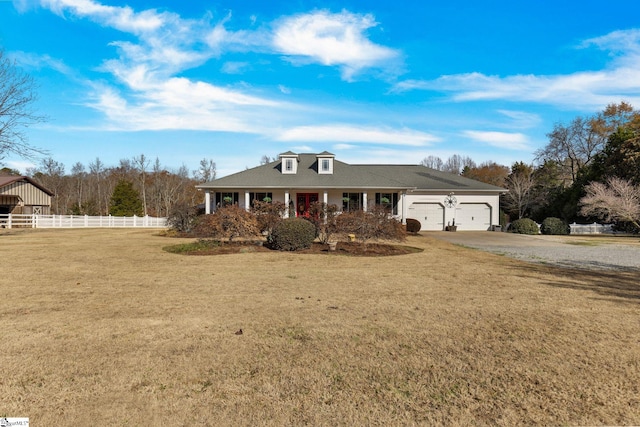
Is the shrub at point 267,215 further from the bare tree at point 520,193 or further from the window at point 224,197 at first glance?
the bare tree at point 520,193

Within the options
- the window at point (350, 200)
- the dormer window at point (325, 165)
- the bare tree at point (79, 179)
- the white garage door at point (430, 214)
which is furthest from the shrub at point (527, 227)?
the bare tree at point (79, 179)

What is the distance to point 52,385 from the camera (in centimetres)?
325

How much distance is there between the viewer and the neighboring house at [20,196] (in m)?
34.1

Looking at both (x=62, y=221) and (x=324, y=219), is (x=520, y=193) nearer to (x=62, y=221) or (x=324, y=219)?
(x=324, y=219)

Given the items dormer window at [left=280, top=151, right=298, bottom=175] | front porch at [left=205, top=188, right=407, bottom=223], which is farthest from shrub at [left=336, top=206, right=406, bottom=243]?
dormer window at [left=280, top=151, right=298, bottom=175]

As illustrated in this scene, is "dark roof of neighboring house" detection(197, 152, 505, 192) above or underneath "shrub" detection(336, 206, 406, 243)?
above

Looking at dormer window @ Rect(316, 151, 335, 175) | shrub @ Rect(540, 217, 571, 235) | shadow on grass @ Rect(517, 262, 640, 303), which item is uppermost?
dormer window @ Rect(316, 151, 335, 175)

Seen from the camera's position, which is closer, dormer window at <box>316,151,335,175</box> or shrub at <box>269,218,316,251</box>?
shrub at <box>269,218,316,251</box>

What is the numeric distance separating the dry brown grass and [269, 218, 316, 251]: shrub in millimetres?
5882

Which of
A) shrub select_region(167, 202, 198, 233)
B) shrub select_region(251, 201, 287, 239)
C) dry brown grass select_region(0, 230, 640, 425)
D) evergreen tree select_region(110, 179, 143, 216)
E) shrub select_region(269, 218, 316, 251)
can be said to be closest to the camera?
dry brown grass select_region(0, 230, 640, 425)

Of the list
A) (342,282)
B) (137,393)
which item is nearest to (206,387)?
(137,393)

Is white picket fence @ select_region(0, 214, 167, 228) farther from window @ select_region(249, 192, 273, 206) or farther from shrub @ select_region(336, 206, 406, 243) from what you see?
shrub @ select_region(336, 206, 406, 243)

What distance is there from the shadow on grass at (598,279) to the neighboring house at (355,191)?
39.1 ft

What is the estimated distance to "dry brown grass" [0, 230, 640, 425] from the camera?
2.90 meters
